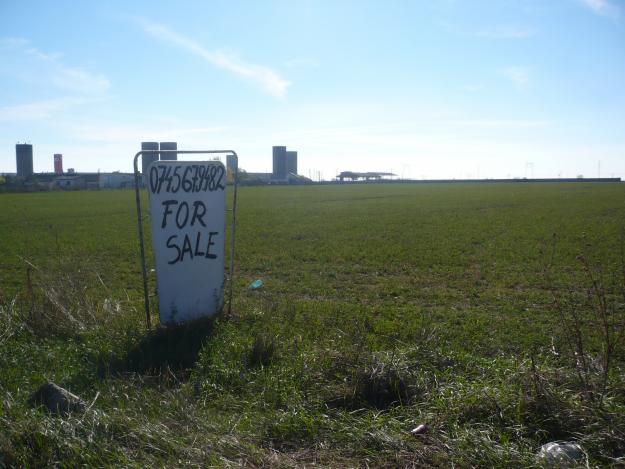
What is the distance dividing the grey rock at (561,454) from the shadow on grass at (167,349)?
3.12 meters

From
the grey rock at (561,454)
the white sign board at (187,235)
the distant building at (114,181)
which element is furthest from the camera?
the distant building at (114,181)

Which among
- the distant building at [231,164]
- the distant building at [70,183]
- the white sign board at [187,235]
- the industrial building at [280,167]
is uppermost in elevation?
the industrial building at [280,167]

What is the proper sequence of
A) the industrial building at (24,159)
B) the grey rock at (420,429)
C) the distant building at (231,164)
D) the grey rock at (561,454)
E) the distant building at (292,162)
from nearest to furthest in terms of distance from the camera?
the grey rock at (561,454) → the grey rock at (420,429) → the distant building at (231,164) → the industrial building at (24,159) → the distant building at (292,162)

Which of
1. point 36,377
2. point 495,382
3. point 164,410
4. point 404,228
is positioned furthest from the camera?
point 404,228

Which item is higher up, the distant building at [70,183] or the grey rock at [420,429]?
the distant building at [70,183]

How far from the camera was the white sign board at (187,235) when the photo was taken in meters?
6.69

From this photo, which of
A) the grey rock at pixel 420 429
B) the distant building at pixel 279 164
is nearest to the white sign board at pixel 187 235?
the grey rock at pixel 420 429

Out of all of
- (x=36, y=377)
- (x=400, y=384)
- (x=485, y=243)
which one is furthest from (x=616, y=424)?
(x=485, y=243)

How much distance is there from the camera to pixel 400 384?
471 centimetres

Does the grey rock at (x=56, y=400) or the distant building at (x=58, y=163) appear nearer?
the grey rock at (x=56, y=400)

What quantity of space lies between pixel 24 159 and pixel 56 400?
131m

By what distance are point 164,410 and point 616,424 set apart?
299cm

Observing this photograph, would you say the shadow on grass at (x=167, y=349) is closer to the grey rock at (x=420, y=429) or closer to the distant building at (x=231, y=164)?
the distant building at (x=231, y=164)

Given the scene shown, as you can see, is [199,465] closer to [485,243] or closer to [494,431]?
[494,431]
